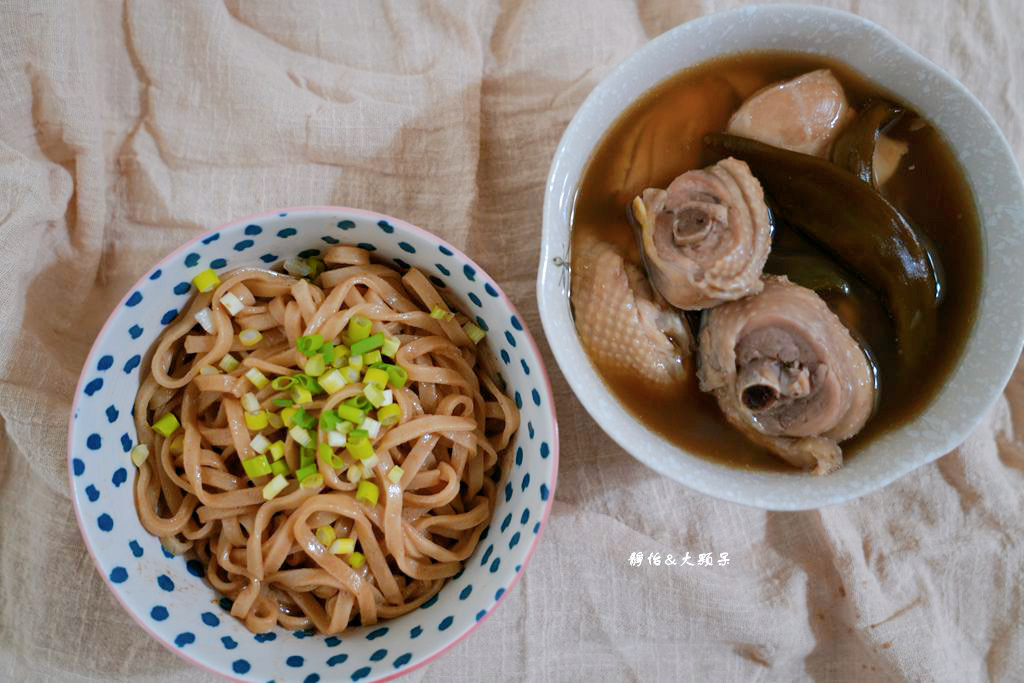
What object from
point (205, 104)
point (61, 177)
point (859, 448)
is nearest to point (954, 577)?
point (859, 448)

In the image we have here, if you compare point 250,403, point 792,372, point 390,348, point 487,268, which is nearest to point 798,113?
point 792,372

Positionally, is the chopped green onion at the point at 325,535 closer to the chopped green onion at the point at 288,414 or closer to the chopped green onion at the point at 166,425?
the chopped green onion at the point at 288,414

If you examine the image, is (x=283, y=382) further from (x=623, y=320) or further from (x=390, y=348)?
(x=623, y=320)

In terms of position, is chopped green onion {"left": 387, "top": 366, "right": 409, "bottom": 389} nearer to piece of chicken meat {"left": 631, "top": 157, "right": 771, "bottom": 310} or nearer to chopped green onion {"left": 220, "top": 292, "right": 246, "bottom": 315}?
Result: chopped green onion {"left": 220, "top": 292, "right": 246, "bottom": 315}

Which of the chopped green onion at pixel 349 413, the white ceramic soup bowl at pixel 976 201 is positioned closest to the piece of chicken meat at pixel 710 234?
the white ceramic soup bowl at pixel 976 201

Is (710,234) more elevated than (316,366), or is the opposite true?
(710,234)

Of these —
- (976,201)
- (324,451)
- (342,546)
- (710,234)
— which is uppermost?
(976,201)

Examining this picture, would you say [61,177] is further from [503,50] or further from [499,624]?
[499,624]
